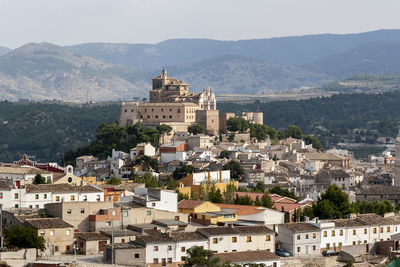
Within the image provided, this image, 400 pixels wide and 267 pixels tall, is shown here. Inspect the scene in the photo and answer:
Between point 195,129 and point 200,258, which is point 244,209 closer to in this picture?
point 200,258

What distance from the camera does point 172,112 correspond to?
103812 millimetres

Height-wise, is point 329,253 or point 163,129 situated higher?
point 163,129

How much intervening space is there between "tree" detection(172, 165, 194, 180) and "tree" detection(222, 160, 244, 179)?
10.6ft

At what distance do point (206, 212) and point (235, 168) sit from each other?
3038cm

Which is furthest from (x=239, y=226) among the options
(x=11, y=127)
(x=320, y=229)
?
(x=11, y=127)

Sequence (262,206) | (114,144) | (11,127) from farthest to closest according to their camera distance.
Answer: (11,127) → (114,144) → (262,206)

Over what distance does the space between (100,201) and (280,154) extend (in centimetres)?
5093

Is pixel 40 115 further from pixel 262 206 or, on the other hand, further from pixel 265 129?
pixel 262 206

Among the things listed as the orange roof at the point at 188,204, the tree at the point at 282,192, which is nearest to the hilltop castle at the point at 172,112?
the tree at the point at 282,192

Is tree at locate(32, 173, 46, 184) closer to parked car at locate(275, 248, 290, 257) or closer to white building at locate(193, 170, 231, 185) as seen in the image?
white building at locate(193, 170, 231, 185)

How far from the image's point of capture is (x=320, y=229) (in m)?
52.3

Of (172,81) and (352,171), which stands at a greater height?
(172,81)

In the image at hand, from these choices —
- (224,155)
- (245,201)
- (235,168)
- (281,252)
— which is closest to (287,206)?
(245,201)

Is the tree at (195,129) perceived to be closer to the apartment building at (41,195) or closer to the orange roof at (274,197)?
the orange roof at (274,197)
